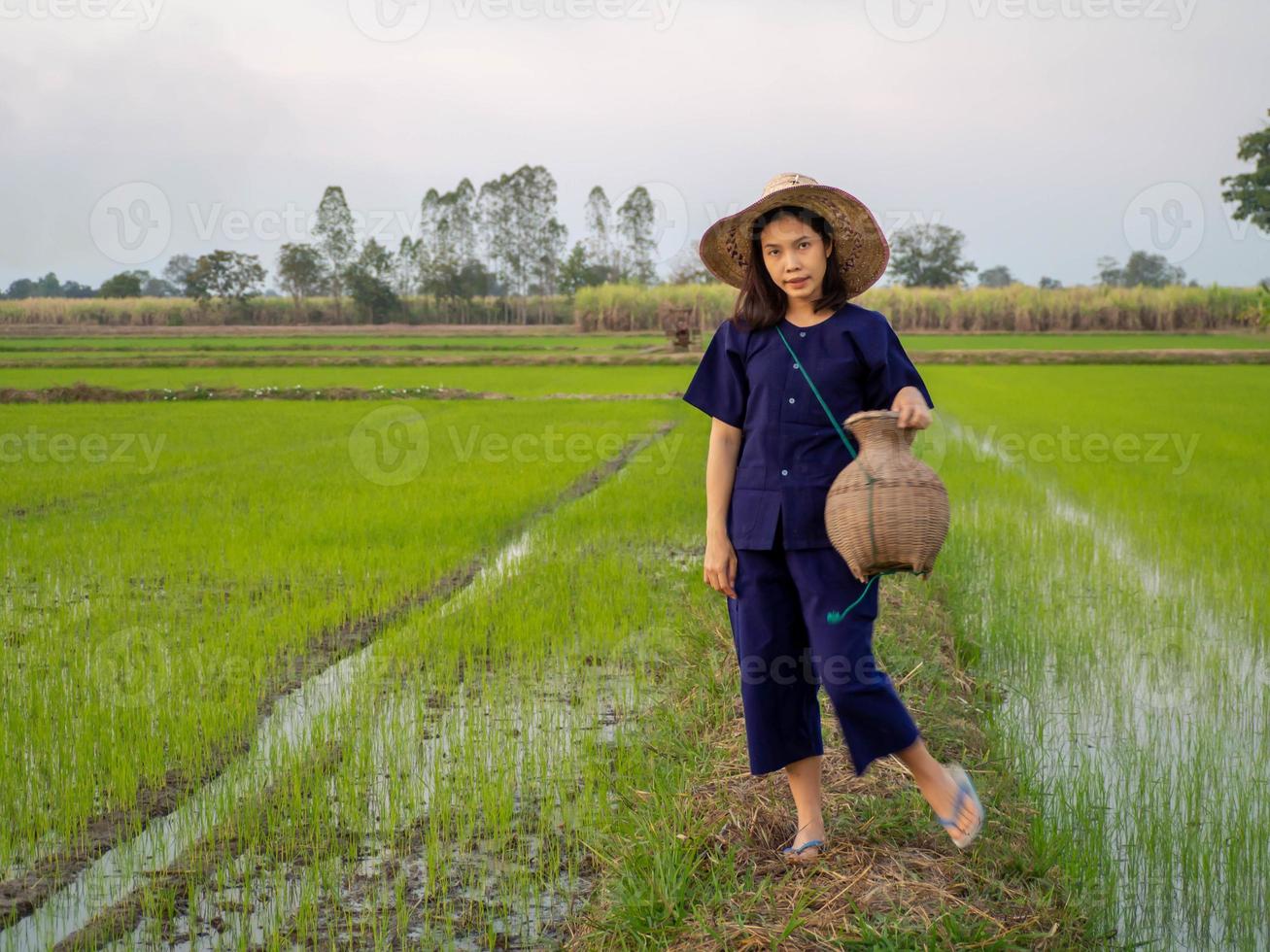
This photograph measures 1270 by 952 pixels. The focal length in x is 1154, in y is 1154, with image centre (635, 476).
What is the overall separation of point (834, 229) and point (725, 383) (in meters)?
0.35

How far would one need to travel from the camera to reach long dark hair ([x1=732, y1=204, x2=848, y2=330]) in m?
2.18

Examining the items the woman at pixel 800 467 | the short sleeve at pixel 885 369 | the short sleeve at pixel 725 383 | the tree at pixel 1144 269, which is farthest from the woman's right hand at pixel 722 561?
the tree at pixel 1144 269

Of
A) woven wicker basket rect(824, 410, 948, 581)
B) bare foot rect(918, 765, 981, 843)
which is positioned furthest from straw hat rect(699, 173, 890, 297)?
bare foot rect(918, 765, 981, 843)

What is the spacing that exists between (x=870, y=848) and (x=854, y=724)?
1.11 feet

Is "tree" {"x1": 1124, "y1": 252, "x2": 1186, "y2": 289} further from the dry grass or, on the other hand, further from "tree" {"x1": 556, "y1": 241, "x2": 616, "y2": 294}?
the dry grass

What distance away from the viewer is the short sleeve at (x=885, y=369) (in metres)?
2.12

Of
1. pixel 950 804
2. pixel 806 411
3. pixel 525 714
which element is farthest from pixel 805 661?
pixel 525 714

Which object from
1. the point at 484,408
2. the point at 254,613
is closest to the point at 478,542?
the point at 254,613

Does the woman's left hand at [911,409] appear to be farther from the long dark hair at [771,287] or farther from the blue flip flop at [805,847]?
the blue flip flop at [805,847]

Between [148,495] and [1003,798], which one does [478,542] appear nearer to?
[148,495]

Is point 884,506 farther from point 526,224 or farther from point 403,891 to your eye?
point 526,224

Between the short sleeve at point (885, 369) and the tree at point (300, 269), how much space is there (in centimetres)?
4215

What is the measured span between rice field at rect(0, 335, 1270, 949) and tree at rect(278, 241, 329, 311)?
35913 mm

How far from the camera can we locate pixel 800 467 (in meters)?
2.12
